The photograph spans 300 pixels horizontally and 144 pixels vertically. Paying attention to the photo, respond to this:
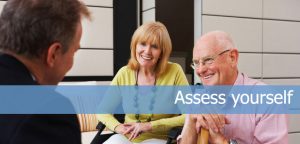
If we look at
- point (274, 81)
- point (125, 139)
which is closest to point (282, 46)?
point (274, 81)

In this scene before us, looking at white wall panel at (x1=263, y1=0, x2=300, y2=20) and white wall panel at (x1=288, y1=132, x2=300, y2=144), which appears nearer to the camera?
white wall panel at (x1=263, y1=0, x2=300, y2=20)

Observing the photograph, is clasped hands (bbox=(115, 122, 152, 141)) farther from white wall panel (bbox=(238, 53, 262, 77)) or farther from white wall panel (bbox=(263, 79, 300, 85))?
white wall panel (bbox=(263, 79, 300, 85))

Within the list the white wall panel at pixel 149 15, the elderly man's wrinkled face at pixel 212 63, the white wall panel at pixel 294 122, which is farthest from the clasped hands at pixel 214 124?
the white wall panel at pixel 294 122

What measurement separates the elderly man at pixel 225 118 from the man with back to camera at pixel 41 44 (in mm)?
784

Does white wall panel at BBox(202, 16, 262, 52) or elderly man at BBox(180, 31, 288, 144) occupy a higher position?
white wall panel at BBox(202, 16, 262, 52)

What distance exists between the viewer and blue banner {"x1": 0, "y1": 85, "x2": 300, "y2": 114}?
83 centimetres

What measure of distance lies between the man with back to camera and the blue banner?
0.03 metres

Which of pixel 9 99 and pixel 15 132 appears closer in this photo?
pixel 15 132

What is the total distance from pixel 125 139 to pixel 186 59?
1812 mm

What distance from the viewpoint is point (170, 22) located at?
144 inches

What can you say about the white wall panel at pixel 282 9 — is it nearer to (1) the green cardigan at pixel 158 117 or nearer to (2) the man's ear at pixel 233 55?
(1) the green cardigan at pixel 158 117

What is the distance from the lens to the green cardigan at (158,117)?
207cm

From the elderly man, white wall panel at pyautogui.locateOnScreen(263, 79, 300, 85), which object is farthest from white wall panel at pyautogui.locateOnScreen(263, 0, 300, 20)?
the elderly man

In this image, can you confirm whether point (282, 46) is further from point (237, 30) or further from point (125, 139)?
point (125, 139)
